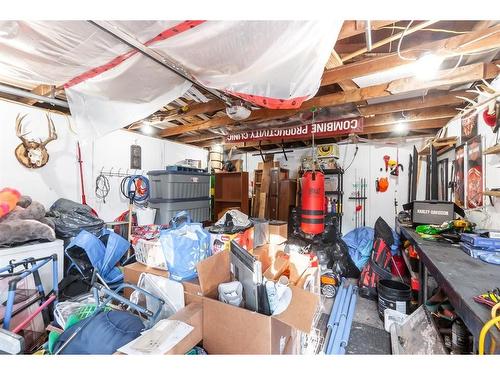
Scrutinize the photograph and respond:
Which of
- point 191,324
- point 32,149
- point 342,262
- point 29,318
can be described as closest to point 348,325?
point 342,262

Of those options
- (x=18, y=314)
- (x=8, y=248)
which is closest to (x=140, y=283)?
(x=18, y=314)

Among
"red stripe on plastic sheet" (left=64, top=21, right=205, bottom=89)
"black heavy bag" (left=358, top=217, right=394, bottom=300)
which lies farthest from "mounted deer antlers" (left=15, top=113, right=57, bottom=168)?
"black heavy bag" (left=358, top=217, right=394, bottom=300)

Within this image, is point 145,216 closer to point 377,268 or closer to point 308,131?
point 308,131

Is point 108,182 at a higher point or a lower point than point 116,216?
higher

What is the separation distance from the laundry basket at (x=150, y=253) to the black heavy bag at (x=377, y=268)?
2.82m

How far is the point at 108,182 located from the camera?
11.8 feet

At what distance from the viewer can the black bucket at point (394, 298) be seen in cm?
240

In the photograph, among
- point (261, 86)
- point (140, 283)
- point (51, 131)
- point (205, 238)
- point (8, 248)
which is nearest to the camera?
point (261, 86)

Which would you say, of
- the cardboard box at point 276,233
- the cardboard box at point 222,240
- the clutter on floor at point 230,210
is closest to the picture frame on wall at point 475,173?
the clutter on floor at point 230,210

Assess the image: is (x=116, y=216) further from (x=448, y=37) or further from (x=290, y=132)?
(x=448, y=37)

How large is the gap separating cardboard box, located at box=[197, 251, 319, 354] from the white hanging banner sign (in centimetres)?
211

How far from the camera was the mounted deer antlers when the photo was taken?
2.63 metres

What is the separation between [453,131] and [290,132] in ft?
7.26

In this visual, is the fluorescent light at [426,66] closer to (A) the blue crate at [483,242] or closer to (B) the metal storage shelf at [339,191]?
(A) the blue crate at [483,242]
